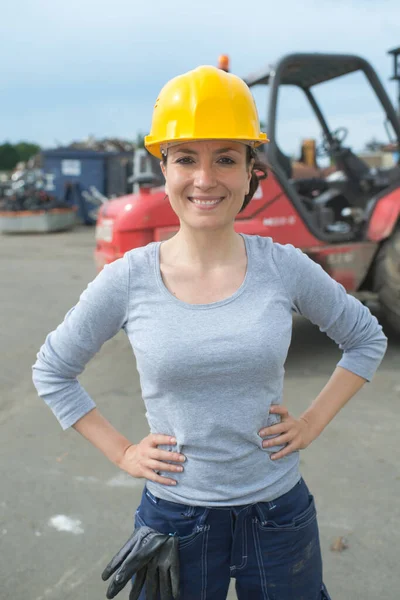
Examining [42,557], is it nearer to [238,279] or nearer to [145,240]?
[238,279]

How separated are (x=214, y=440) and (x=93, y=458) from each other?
208cm

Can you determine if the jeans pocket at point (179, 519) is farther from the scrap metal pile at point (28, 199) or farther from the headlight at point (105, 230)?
the scrap metal pile at point (28, 199)

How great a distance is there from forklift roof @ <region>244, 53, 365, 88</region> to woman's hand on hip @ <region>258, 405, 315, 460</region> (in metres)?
3.68

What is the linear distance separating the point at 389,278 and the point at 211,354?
3.74 metres

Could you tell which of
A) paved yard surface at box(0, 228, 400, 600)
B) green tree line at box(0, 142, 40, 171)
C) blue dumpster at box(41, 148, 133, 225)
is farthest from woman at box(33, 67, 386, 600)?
green tree line at box(0, 142, 40, 171)

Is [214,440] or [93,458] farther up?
[214,440]

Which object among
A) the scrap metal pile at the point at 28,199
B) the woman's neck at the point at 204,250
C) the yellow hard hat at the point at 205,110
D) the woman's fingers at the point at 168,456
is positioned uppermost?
the yellow hard hat at the point at 205,110

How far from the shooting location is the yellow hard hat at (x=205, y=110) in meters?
1.39

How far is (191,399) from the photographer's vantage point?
1.43 m

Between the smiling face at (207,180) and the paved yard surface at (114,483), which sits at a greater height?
the smiling face at (207,180)

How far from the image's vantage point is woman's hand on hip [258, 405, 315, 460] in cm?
147

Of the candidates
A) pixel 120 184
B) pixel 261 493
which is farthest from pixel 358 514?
pixel 120 184

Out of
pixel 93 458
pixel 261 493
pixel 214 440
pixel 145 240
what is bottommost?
pixel 93 458

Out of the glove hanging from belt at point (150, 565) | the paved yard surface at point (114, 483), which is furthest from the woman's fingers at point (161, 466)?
the paved yard surface at point (114, 483)
